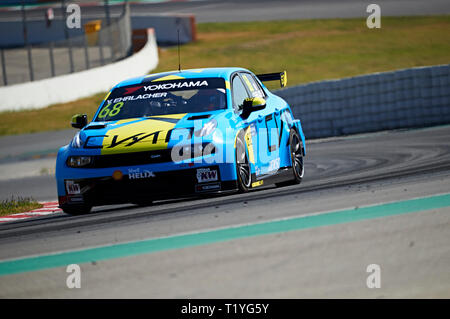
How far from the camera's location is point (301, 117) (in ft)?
54.6

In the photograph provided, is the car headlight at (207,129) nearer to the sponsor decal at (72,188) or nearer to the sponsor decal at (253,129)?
the sponsor decal at (253,129)

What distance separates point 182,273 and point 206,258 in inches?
12.4

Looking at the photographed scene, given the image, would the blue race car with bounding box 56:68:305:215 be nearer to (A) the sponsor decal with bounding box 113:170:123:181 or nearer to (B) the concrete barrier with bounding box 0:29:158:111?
(A) the sponsor decal with bounding box 113:170:123:181

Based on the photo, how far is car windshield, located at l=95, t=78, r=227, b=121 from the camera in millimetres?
9141

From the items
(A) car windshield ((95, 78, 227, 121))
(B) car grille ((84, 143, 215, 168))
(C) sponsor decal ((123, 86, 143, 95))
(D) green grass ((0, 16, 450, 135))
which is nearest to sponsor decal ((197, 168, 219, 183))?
(B) car grille ((84, 143, 215, 168))

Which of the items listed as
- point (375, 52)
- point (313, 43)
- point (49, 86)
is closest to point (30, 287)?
point (49, 86)

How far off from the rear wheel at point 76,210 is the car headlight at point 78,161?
0.44 metres

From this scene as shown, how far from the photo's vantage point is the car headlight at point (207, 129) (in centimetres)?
826

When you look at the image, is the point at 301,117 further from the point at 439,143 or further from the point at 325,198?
the point at 325,198

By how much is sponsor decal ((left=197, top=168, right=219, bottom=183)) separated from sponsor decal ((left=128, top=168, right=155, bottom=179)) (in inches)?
16.9

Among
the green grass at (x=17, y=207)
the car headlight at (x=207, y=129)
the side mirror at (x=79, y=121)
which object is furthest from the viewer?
the green grass at (x=17, y=207)

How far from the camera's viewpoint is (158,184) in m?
8.18

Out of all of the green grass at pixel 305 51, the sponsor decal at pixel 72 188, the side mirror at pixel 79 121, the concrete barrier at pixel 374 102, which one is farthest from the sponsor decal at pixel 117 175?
the green grass at pixel 305 51

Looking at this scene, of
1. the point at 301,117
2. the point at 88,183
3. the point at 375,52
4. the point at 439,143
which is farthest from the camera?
the point at 375,52
